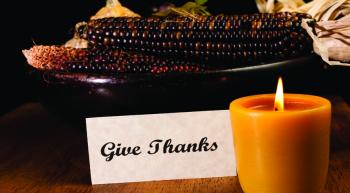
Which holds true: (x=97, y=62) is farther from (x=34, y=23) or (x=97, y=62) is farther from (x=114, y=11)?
(x=34, y=23)

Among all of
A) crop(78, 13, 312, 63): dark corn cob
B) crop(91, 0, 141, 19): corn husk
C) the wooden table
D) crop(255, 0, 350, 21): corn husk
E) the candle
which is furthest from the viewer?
crop(91, 0, 141, 19): corn husk

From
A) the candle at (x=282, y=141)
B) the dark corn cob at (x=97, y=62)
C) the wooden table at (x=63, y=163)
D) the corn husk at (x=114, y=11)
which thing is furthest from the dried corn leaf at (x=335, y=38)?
the corn husk at (x=114, y=11)

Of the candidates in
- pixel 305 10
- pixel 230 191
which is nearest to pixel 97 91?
pixel 230 191

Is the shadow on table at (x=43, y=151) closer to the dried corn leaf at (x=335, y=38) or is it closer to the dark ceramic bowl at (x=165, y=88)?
the dark ceramic bowl at (x=165, y=88)

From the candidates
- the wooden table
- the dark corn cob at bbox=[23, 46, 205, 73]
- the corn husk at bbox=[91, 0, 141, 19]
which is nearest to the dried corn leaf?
the wooden table

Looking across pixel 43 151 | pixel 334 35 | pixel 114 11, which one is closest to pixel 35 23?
pixel 114 11

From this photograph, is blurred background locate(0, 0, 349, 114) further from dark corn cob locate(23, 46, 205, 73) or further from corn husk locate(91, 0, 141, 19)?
dark corn cob locate(23, 46, 205, 73)
